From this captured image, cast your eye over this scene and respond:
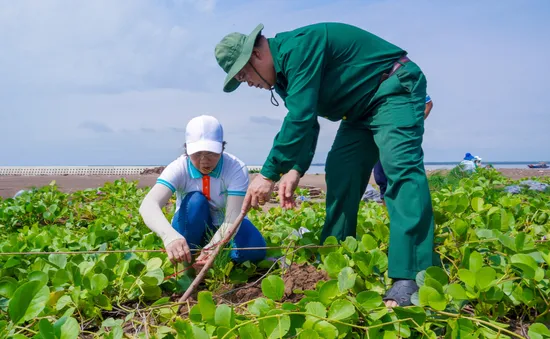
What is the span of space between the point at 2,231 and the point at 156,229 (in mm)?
2881

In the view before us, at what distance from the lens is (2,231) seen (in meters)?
4.68

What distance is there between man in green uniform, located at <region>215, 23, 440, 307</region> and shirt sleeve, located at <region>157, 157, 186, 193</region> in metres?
0.51

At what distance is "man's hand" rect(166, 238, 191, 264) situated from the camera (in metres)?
2.36

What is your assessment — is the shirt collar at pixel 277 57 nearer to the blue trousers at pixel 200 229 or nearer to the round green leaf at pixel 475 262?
the blue trousers at pixel 200 229

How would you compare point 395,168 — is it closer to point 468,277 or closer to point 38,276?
point 468,277

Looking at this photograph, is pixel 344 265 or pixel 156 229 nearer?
pixel 344 265

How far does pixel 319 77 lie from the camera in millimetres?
2332

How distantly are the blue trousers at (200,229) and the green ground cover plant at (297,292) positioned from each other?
7 cm

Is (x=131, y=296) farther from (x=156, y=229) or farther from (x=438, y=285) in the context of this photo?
(x=438, y=285)

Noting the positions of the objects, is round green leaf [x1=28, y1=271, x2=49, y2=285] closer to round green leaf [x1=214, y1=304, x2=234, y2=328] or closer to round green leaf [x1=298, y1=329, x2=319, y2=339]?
round green leaf [x1=214, y1=304, x2=234, y2=328]

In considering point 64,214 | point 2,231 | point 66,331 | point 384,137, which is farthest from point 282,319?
point 64,214

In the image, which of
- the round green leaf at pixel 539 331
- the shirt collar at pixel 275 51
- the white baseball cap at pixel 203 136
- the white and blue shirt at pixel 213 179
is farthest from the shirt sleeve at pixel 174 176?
the round green leaf at pixel 539 331

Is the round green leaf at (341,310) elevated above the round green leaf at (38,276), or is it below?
below

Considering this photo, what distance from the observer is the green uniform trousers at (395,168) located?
2156 millimetres
